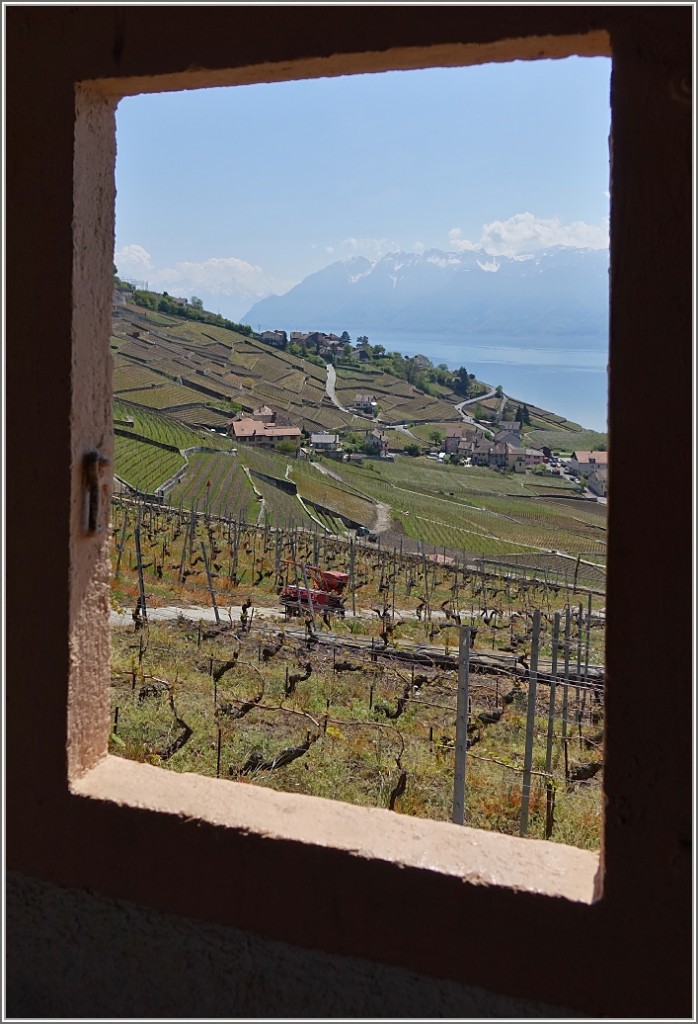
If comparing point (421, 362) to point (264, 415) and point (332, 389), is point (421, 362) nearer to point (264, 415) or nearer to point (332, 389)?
point (332, 389)

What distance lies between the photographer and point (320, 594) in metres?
17.2

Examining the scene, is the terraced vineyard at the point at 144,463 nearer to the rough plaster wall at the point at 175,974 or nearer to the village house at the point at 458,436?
the village house at the point at 458,436

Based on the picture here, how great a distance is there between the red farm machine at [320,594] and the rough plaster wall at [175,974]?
13.4m

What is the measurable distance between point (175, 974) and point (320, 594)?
51.2ft

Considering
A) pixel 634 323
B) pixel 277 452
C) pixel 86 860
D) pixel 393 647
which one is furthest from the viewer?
pixel 277 452

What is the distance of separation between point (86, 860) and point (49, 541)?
66 cm

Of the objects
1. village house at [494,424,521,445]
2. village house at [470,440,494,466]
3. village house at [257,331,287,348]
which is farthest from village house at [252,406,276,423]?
village house at [494,424,521,445]

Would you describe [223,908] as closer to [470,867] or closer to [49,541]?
[470,867]

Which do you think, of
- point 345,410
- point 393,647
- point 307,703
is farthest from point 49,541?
point 345,410

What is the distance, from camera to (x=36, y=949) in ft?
5.74

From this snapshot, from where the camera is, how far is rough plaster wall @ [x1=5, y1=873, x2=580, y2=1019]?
144 centimetres

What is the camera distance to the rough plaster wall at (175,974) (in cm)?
144

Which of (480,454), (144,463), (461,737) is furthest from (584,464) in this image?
(461,737)

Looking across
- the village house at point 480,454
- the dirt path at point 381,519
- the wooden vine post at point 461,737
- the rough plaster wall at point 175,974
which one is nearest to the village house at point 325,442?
the dirt path at point 381,519
